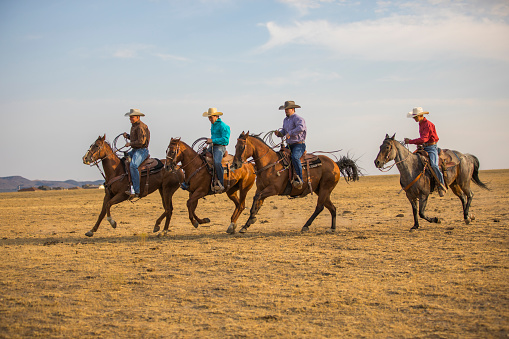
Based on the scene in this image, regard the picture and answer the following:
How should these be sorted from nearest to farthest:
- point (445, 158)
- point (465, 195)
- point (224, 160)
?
point (224, 160) < point (445, 158) < point (465, 195)

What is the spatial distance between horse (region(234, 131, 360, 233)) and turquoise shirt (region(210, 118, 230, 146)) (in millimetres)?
658

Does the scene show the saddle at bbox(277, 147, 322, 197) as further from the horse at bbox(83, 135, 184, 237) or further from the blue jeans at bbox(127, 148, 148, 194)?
the blue jeans at bbox(127, 148, 148, 194)

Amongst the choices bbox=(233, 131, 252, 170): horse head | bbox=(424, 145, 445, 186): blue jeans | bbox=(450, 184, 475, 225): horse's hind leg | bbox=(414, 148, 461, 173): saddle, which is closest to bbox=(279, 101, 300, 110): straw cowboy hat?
bbox=(233, 131, 252, 170): horse head

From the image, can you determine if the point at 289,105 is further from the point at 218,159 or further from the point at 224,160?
the point at 218,159

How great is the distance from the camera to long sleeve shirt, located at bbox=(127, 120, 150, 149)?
546 inches

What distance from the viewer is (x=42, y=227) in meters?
17.4

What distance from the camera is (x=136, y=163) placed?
45.0ft

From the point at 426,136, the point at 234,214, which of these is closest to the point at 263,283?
the point at 234,214

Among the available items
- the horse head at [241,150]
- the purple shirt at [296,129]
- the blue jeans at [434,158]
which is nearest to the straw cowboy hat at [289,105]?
the purple shirt at [296,129]

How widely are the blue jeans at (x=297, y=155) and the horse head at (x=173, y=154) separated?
2836 millimetres

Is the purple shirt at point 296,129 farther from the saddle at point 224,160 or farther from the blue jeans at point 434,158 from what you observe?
the blue jeans at point 434,158

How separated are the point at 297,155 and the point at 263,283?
5864 millimetres

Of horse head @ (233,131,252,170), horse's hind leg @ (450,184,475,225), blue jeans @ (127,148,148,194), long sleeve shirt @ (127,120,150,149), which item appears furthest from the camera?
horse's hind leg @ (450,184,475,225)

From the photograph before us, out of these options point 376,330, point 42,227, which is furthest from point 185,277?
point 42,227
